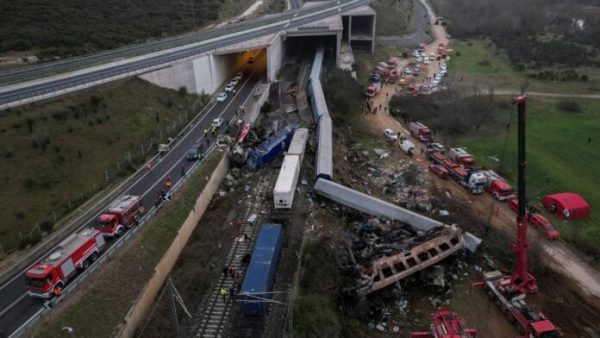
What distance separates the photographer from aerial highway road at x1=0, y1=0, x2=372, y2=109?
4125 cm

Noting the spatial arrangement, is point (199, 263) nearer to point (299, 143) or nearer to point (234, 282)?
point (234, 282)

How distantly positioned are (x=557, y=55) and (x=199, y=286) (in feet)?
269

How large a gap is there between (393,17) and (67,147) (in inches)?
3665

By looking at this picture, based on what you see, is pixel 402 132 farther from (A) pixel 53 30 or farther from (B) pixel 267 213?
(A) pixel 53 30

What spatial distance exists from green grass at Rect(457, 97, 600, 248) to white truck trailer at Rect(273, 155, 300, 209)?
21351 mm

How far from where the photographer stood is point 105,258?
90.6 feet

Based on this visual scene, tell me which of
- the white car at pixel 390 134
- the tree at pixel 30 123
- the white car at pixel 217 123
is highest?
the tree at pixel 30 123

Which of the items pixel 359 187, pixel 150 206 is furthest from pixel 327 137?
pixel 150 206

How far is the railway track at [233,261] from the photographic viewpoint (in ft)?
79.5

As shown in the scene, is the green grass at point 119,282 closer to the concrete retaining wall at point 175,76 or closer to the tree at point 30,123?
→ the tree at point 30,123

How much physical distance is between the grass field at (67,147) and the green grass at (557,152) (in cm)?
3602

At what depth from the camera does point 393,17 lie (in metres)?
110

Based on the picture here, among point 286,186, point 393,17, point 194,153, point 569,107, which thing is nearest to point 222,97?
point 194,153

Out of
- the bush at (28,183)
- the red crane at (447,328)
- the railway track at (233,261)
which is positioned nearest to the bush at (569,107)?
the railway track at (233,261)
